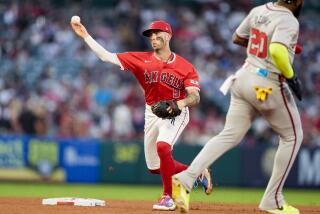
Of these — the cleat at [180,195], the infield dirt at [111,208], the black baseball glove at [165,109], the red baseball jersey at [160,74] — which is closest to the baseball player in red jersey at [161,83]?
the red baseball jersey at [160,74]

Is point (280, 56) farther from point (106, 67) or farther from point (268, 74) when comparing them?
point (106, 67)

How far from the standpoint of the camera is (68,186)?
16219 millimetres

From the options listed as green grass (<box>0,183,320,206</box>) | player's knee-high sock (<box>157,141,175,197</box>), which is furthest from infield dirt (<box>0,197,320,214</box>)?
green grass (<box>0,183,320,206</box>)

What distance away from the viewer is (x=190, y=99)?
8.91 meters

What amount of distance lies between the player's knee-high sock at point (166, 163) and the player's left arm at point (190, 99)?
0.50m

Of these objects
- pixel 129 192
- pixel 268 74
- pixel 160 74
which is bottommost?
pixel 129 192

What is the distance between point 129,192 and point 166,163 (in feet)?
20.1

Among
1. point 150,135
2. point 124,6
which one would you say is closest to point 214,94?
point 124,6

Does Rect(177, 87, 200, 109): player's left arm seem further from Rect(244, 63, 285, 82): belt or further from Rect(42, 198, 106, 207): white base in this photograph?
Rect(42, 198, 106, 207): white base

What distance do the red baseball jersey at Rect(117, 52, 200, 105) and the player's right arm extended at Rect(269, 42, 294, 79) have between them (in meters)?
1.95

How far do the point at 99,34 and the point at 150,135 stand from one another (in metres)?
11.3

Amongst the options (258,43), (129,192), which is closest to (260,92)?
(258,43)

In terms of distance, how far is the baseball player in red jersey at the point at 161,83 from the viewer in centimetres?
907

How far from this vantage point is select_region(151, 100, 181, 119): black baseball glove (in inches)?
342
